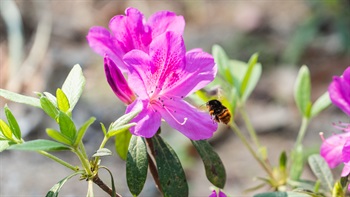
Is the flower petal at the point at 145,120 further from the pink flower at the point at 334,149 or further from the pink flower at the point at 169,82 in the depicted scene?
the pink flower at the point at 334,149

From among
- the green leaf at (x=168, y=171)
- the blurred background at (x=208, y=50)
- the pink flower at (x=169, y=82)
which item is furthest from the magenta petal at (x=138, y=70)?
the blurred background at (x=208, y=50)

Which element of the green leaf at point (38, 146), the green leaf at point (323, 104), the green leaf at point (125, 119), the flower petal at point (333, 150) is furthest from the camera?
the green leaf at point (323, 104)

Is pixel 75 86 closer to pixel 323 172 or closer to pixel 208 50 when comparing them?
pixel 323 172

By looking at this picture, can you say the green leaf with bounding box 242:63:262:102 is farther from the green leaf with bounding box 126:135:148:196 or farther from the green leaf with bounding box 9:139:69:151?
the green leaf with bounding box 9:139:69:151

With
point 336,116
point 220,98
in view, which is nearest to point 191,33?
point 336,116

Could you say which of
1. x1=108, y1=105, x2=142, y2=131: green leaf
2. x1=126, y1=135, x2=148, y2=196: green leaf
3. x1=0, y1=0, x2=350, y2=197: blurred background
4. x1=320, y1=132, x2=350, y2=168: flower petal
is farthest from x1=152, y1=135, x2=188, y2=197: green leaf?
x1=0, y1=0, x2=350, y2=197: blurred background

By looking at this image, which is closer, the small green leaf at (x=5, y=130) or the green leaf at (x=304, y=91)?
the small green leaf at (x=5, y=130)
